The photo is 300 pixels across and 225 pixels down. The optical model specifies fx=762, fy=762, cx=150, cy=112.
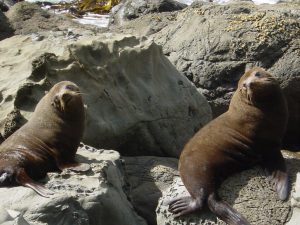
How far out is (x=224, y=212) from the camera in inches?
221

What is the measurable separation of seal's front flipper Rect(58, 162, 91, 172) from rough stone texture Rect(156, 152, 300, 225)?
2.29 ft

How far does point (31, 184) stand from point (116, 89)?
7.02 feet

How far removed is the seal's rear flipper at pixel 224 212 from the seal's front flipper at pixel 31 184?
120 cm

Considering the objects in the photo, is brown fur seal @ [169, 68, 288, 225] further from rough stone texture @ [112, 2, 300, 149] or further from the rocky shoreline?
rough stone texture @ [112, 2, 300, 149]

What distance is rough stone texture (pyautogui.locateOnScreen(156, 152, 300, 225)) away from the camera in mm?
5547

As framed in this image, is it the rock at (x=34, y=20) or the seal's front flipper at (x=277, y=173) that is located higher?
the seal's front flipper at (x=277, y=173)

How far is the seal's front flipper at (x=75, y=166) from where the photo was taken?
20.3 feet

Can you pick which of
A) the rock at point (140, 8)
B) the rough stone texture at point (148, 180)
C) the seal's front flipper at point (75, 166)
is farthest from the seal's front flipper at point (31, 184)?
the rock at point (140, 8)

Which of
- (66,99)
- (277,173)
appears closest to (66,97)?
(66,99)

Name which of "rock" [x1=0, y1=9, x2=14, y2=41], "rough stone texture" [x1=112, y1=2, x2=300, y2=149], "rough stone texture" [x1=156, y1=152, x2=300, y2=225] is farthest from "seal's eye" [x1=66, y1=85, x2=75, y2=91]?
"rock" [x1=0, y1=9, x2=14, y2=41]

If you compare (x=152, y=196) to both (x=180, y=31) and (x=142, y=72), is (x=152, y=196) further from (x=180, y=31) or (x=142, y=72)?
(x=180, y=31)

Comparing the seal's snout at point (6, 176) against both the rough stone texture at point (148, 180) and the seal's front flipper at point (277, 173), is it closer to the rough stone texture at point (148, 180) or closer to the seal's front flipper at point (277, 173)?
the rough stone texture at point (148, 180)

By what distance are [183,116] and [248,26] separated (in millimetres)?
1744

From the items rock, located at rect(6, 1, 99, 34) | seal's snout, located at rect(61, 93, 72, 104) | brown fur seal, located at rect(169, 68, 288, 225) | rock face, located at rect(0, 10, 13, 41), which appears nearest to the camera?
brown fur seal, located at rect(169, 68, 288, 225)
